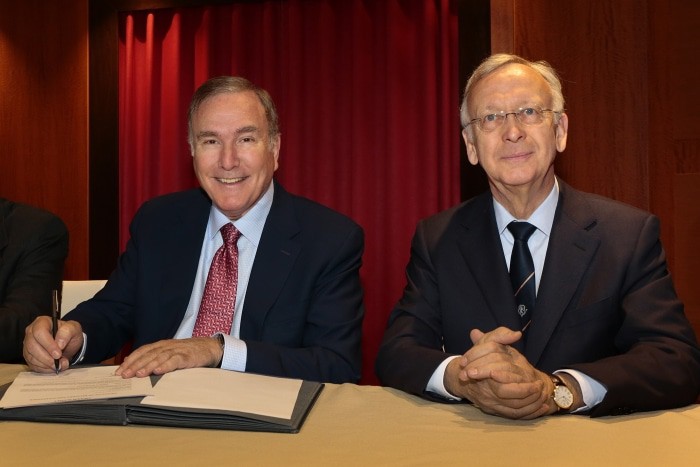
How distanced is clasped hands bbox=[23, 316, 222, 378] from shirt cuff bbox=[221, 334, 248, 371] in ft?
0.07

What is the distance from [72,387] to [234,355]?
1.55 ft

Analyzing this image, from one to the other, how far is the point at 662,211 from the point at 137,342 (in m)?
2.08

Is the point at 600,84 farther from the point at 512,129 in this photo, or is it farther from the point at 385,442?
the point at 385,442

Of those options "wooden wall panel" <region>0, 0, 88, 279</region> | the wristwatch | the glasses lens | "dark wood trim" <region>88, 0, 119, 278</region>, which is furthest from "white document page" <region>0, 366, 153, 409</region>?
"wooden wall panel" <region>0, 0, 88, 279</region>

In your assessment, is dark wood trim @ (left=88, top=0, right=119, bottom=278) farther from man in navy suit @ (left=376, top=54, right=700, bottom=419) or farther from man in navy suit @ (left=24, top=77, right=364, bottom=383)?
man in navy suit @ (left=376, top=54, right=700, bottom=419)

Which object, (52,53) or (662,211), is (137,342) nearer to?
(662,211)

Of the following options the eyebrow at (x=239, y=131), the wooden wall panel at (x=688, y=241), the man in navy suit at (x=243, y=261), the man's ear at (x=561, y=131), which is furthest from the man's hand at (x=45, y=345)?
the wooden wall panel at (x=688, y=241)

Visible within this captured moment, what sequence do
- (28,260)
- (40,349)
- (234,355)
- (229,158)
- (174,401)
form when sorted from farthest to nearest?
(28,260)
(229,158)
(234,355)
(40,349)
(174,401)

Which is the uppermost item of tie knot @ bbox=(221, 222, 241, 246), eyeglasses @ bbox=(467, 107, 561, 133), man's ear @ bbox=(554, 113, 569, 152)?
eyeglasses @ bbox=(467, 107, 561, 133)

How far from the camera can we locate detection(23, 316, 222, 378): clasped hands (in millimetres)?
1650

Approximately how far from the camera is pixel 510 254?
2.20 metres

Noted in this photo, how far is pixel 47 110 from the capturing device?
4910 mm

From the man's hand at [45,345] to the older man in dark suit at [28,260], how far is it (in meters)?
0.82

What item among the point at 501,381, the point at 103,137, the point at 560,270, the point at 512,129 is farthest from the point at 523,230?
the point at 103,137
